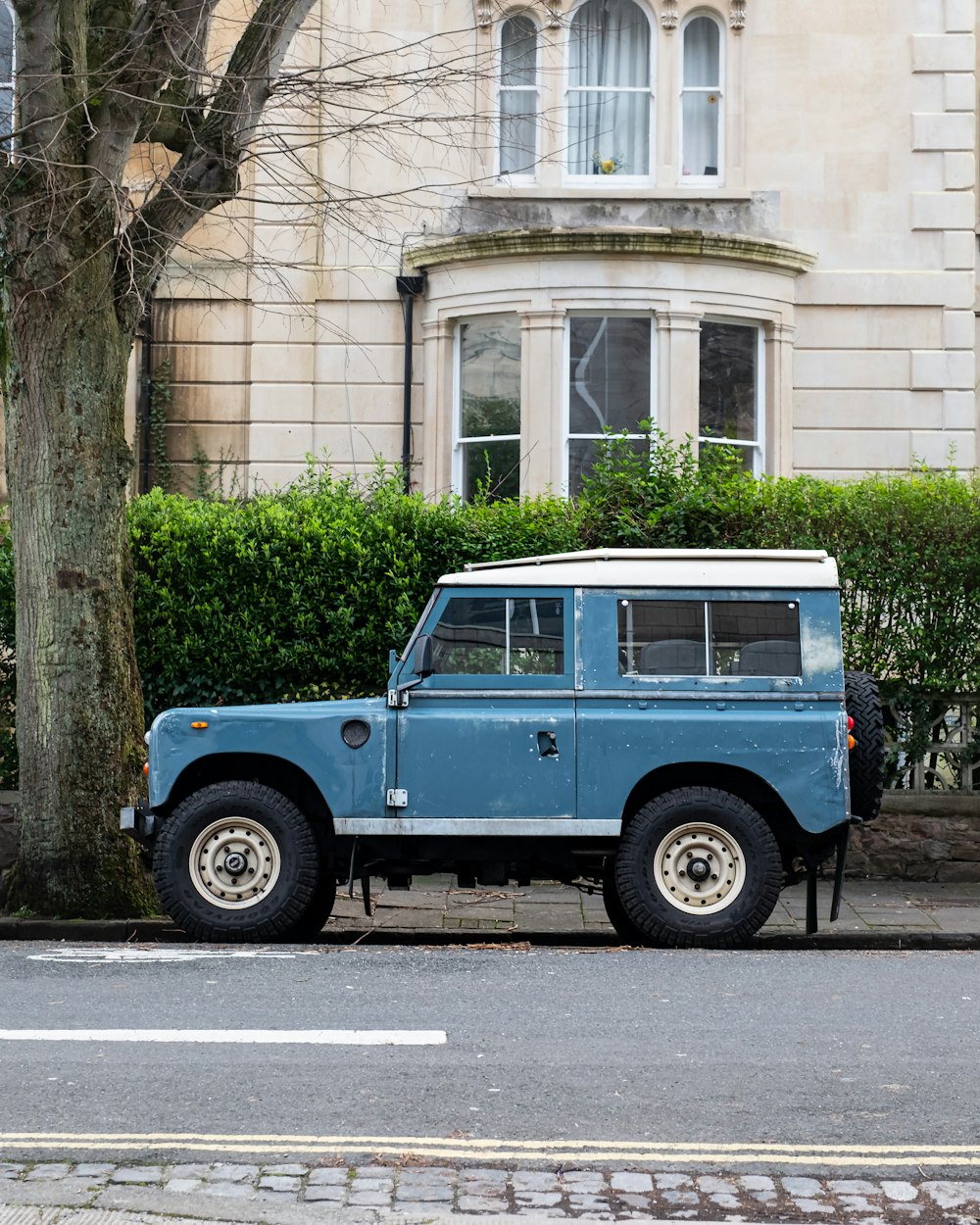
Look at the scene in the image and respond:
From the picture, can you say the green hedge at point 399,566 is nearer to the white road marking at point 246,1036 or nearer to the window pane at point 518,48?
the white road marking at point 246,1036

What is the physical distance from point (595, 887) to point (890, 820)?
339 centimetres

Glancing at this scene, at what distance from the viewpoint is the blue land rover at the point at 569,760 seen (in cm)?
880

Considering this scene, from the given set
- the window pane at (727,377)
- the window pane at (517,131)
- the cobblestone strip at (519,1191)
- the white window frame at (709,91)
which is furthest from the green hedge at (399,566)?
the cobblestone strip at (519,1191)

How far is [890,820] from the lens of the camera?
12000 millimetres

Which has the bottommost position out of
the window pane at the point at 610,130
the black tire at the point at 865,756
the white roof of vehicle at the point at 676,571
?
the black tire at the point at 865,756

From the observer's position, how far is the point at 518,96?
17.1 meters

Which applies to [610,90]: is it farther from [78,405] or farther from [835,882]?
[835,882]

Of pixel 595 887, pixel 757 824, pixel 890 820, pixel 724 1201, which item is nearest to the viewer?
pixel 724 1201

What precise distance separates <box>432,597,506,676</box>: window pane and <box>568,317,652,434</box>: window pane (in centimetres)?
757

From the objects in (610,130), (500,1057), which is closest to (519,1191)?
(500,1057)

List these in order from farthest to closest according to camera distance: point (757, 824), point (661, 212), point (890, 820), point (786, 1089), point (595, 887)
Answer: point (661, 212)
point (890, 820)
point (595, 887)
point (757, 824)
point (786, 1089)

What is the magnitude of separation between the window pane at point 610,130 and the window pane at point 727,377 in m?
2.03

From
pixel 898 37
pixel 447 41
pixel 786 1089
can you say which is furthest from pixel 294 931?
pixel 898 37

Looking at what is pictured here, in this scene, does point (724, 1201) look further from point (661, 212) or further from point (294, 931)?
point (661, 212)
